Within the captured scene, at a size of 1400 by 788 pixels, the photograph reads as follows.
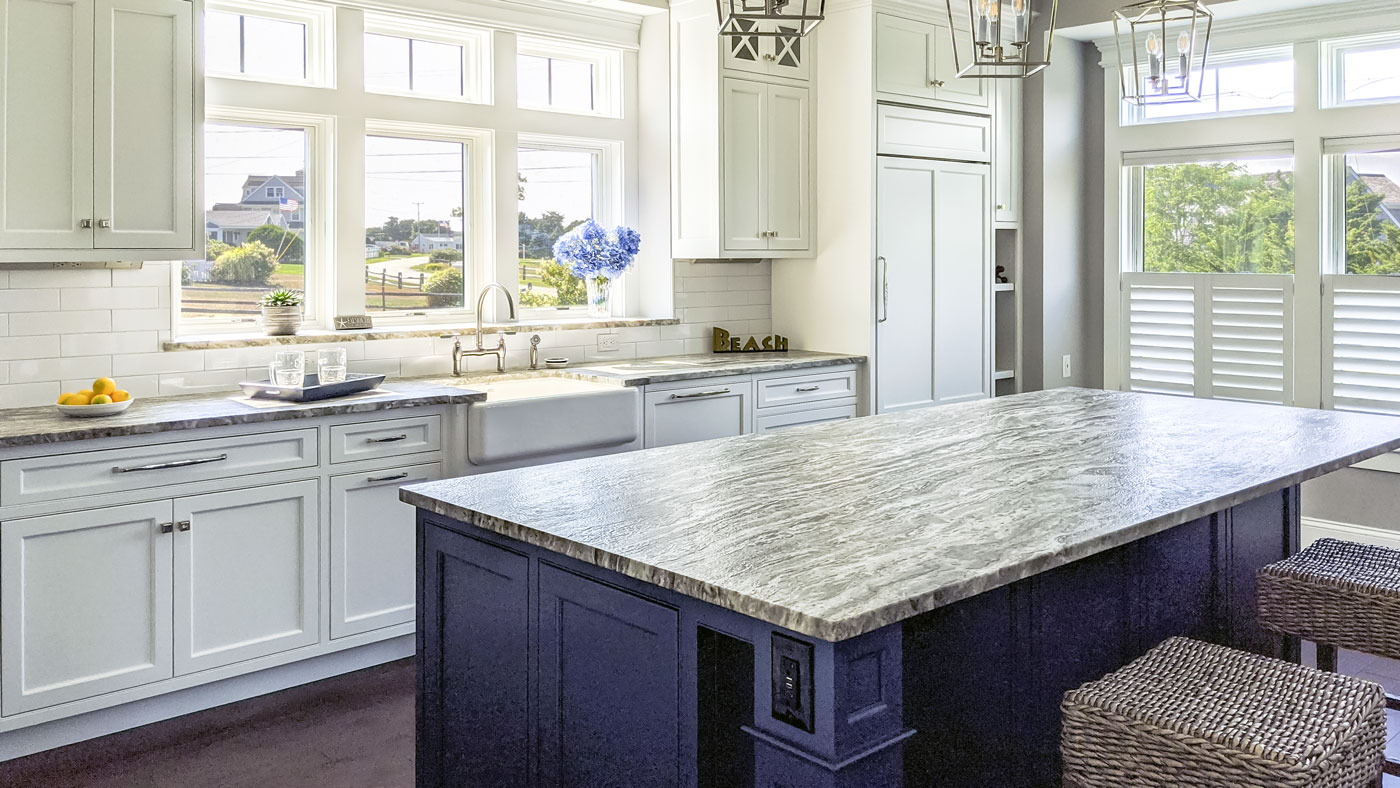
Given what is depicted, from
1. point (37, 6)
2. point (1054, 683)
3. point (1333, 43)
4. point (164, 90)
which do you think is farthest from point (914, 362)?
point (37, 6)

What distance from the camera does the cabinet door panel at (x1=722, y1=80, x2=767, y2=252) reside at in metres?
5.48

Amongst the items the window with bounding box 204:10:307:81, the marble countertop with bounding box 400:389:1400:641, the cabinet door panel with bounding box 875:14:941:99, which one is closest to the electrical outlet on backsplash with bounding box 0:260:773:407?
the window with bounding box 204:10:307:81

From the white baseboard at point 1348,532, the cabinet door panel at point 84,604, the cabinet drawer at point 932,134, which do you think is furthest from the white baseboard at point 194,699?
the white baseboard at point 1348,532

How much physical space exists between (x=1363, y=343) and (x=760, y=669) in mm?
5018

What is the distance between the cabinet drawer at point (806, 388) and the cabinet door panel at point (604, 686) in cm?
317

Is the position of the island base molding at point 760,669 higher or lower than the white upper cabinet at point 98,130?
lower

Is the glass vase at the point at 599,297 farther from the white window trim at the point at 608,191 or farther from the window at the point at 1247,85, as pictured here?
the window at the point at 1247,85

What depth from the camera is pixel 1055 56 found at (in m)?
6.50

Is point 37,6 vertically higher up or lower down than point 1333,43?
lower down

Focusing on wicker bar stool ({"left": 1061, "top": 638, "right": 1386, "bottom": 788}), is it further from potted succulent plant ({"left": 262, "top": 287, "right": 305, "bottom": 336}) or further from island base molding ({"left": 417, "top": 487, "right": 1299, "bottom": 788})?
potted succulent plant ({"left": 262, "top": 287, "right": 305, "bottom": 336})

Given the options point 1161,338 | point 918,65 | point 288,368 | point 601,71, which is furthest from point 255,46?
point 1161,338

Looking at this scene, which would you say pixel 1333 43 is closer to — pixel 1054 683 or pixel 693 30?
pixel 693 30

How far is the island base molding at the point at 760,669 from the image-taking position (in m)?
1.76

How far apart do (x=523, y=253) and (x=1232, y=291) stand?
3778 millimetres
